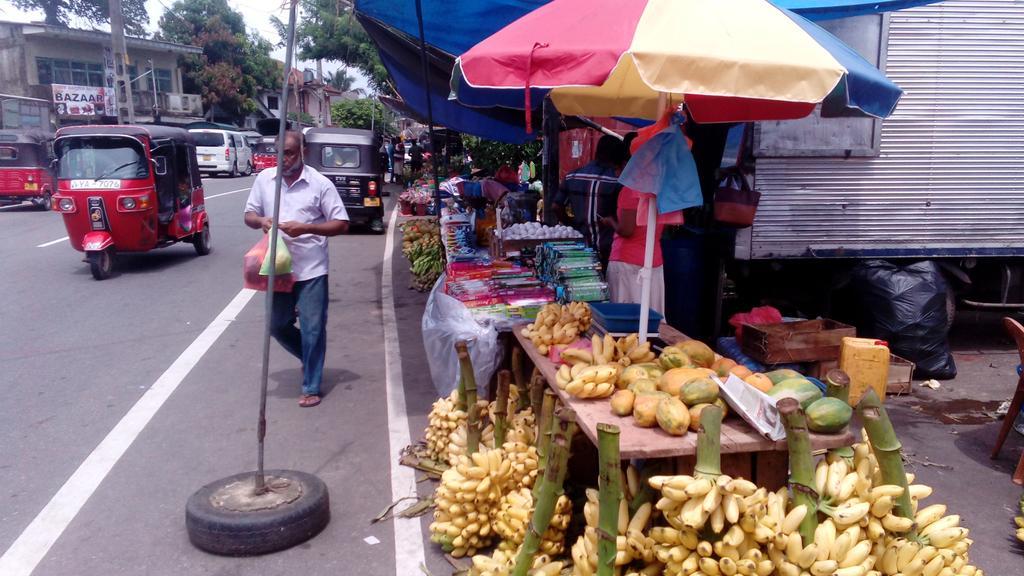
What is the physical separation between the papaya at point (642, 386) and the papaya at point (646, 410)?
135 mm

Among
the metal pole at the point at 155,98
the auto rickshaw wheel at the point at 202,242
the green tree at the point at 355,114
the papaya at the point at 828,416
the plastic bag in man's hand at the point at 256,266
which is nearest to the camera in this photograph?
the papaya at the point at 828,416

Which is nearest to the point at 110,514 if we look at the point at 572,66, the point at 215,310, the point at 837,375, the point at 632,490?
the point at 632,490

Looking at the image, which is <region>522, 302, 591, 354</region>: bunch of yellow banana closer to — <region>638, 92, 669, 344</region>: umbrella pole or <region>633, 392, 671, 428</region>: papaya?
<region>638, 92, 669, 344</region>: umbrella pole

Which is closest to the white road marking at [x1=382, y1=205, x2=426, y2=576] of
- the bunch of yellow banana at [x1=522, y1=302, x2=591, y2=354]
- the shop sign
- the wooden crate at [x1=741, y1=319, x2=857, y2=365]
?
the bunch of yellow banana at [x1=522, y1=302, x2=591, y2=354]

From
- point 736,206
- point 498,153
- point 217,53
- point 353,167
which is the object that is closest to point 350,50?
point 353,167

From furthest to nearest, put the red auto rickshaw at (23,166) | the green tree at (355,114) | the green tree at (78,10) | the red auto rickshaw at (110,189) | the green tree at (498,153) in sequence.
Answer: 1. the green tree at (78,10)
2. the green tree at (355,114)
3. the red auto rickshaw at (23,166)
4. the green tree at (498,153)
5. the red auto rickshaw at (110,189)

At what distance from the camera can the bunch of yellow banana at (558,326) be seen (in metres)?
4.15

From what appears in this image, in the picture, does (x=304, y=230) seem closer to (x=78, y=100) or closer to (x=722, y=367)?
(x=722, y=367)

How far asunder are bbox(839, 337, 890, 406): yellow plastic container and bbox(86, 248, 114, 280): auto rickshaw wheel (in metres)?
9.68

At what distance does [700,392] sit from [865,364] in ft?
11.1

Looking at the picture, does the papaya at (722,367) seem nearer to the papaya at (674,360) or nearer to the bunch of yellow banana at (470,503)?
the papaya at (674,360)

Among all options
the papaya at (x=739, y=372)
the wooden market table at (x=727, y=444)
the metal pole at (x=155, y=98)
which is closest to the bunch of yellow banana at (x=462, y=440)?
the wooden market table at (x=727, y=444)

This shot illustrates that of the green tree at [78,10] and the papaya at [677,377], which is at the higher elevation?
the green tree at [78,10]

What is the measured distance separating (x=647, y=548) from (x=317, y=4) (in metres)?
5.15
